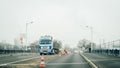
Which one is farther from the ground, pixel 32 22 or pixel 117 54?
pixel 32 22

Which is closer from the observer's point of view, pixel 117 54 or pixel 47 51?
pixel 117 54

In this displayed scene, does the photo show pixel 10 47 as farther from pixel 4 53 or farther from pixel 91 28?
pixel 91 28

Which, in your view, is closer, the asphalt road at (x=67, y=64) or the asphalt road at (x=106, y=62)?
the asphalt road at (x=106, y=62)

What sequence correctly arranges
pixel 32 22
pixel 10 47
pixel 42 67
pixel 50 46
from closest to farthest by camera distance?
pixel 42 67
pixel 50 46
pixel 10 47
pixel 32 22

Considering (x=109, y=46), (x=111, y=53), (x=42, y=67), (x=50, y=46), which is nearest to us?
(x=42, y=67)

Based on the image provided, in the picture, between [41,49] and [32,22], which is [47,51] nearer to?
[41,49]

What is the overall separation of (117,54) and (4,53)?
2833 cm

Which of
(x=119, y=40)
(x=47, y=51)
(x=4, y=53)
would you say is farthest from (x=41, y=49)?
(x=119, y=40)

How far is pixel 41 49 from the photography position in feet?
232

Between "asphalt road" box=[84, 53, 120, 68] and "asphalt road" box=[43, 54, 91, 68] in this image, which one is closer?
"asphalt road" box=[84, 53, 120, 68]

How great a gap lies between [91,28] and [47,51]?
35314 mm

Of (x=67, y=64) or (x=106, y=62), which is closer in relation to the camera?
(x=67, y=64)

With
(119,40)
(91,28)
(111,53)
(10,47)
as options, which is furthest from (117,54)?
(91,28)

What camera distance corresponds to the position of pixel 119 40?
4762 centimetres
